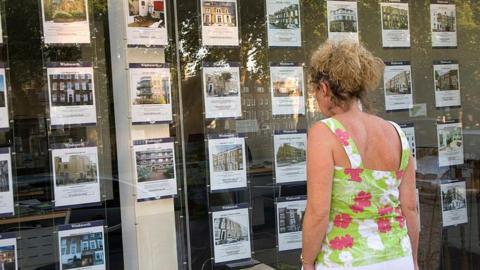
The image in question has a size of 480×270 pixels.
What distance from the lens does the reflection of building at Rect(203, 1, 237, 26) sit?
4238 millimetres

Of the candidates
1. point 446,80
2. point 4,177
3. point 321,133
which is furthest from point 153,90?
point 446,80

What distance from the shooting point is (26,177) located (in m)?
3.72

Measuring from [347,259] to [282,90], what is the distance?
7.72ft

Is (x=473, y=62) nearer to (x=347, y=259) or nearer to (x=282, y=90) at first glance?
(x=282, y=90)

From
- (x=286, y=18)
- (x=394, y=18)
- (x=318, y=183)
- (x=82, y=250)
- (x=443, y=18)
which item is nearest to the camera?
(x=318, y=183)

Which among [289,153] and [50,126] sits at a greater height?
[50,126]

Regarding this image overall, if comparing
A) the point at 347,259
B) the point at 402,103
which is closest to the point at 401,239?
the point at 347,259

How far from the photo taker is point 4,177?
364 centimetres

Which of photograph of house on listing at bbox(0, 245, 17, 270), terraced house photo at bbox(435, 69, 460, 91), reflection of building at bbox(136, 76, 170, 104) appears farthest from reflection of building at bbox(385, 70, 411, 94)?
photograph of house on listing at bbox(0, 245, 17, 270)

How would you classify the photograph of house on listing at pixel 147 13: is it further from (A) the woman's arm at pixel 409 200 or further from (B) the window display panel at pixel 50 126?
(A) the woman's arm at pixel 409 200

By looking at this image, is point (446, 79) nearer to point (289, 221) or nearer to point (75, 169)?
point (289, 221)

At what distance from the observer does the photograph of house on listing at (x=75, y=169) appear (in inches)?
148

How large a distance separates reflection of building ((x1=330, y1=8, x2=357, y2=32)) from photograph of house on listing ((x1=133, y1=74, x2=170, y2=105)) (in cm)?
159

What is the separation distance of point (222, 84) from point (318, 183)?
2130mm
